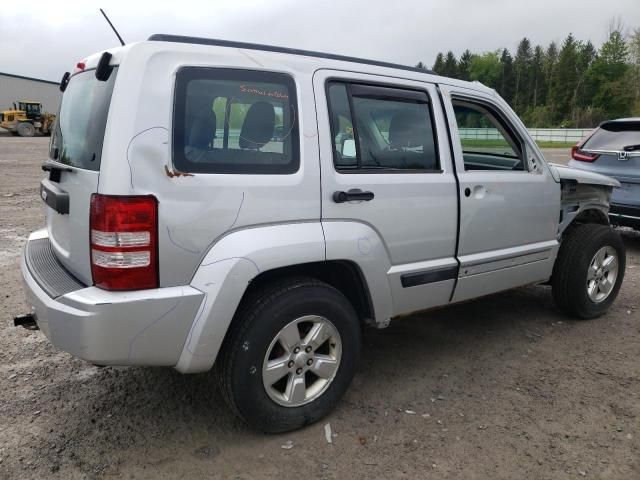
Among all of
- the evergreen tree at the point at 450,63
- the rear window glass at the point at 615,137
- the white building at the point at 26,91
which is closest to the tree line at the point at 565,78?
the evergreen tree at the point at 450,63

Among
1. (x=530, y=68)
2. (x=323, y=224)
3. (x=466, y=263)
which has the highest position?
(x=530, y=68)

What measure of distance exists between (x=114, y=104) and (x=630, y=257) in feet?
21.3

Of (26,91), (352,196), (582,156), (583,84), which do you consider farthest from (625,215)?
(583,84)

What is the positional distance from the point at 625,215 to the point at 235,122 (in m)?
5.57

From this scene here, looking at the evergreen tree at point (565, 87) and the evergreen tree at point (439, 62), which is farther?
the evergreen tree at point (439, 62)

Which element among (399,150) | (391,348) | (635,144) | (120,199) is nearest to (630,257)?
(635,144)

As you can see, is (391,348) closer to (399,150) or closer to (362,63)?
(399,150)

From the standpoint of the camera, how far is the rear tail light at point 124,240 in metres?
2.28

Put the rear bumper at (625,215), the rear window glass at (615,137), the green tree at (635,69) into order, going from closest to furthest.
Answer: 1. the rear bumper at (625,215)
2. the rear window glass at (615,137)
3. the green tree at (635,69)

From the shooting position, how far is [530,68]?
330 ft

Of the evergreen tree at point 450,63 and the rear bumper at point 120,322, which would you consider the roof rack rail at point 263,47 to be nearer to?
the rear bumper at point 120,322

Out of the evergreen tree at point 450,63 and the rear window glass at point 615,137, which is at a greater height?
the evergreen tree at point 450,63

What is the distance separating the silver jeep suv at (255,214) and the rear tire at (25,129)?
35070 millimetres

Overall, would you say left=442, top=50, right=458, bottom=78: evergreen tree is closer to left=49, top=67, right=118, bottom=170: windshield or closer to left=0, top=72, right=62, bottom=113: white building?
left=0, top=72, right=62, bottom=113: white building
